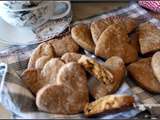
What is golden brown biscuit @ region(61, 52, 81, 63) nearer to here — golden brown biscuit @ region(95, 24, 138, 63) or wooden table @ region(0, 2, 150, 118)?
golden brown biscuit @ region(95, 24, 138, 63)

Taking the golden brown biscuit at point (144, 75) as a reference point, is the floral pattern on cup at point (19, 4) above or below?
above

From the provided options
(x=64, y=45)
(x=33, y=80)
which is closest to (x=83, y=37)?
(x=64, y=45)

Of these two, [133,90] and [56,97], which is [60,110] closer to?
[56,97]

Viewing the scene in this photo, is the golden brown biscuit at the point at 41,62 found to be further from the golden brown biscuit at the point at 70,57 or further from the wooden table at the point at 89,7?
the wooden table at the point at 89,7

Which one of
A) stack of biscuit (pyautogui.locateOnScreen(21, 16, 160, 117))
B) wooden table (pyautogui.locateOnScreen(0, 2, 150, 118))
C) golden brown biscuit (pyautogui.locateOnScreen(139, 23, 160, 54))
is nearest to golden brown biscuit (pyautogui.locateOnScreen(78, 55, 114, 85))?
stack of biscuit (pyautogui.locateOnScreen(21, 16, 160, 117))

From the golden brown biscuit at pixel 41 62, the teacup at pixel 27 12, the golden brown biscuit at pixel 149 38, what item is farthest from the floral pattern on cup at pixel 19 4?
the golden brown biscuit at pixel 149 38

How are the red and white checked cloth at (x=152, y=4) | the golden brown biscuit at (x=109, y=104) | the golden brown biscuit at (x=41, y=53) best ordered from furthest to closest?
the red and white checked cloth at (x=152, y=4)
the golden brown biscuit at (x=41, y=53)
the golden brown biscuit at (x=109, y=104)

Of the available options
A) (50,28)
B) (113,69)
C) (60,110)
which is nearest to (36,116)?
(60,110)

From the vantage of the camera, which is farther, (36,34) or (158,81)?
(36,34)
